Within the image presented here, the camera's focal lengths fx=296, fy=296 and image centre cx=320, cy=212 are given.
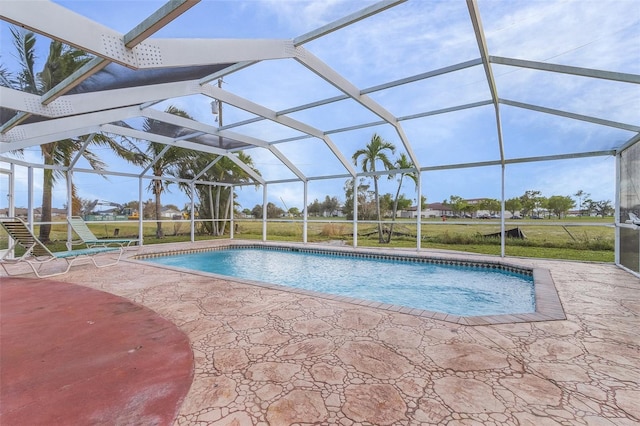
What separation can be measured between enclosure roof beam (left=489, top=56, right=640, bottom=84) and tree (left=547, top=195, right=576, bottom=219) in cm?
564

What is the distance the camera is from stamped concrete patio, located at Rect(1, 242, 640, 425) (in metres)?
1.84

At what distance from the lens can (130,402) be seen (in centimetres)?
194

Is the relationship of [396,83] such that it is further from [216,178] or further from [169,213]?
[169,213]

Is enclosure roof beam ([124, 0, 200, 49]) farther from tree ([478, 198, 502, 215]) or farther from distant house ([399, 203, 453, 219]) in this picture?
distant house ([399, 203, 453, 219])

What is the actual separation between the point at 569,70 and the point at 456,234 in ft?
27.5

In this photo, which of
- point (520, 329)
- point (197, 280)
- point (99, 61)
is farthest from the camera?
point (197, 280)

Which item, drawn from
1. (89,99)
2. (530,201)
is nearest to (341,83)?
(89,99)

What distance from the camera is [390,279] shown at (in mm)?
7055

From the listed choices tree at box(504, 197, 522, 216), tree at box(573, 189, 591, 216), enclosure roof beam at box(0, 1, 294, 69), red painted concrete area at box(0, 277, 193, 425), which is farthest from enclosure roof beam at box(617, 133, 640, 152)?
red painted concrete area at box(0, 277, 193, 425)

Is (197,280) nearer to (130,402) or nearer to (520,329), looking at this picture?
(130,402)

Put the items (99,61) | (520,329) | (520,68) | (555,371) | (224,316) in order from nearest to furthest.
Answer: (555,371) < (99,61) < (520,329) < (224,316) < (520,68)

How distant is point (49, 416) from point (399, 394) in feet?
7.21

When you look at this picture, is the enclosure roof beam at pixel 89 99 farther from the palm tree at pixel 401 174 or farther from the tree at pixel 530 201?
the tree at pixel 530 201

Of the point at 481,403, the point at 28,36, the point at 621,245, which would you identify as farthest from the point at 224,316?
the point at 621,245
